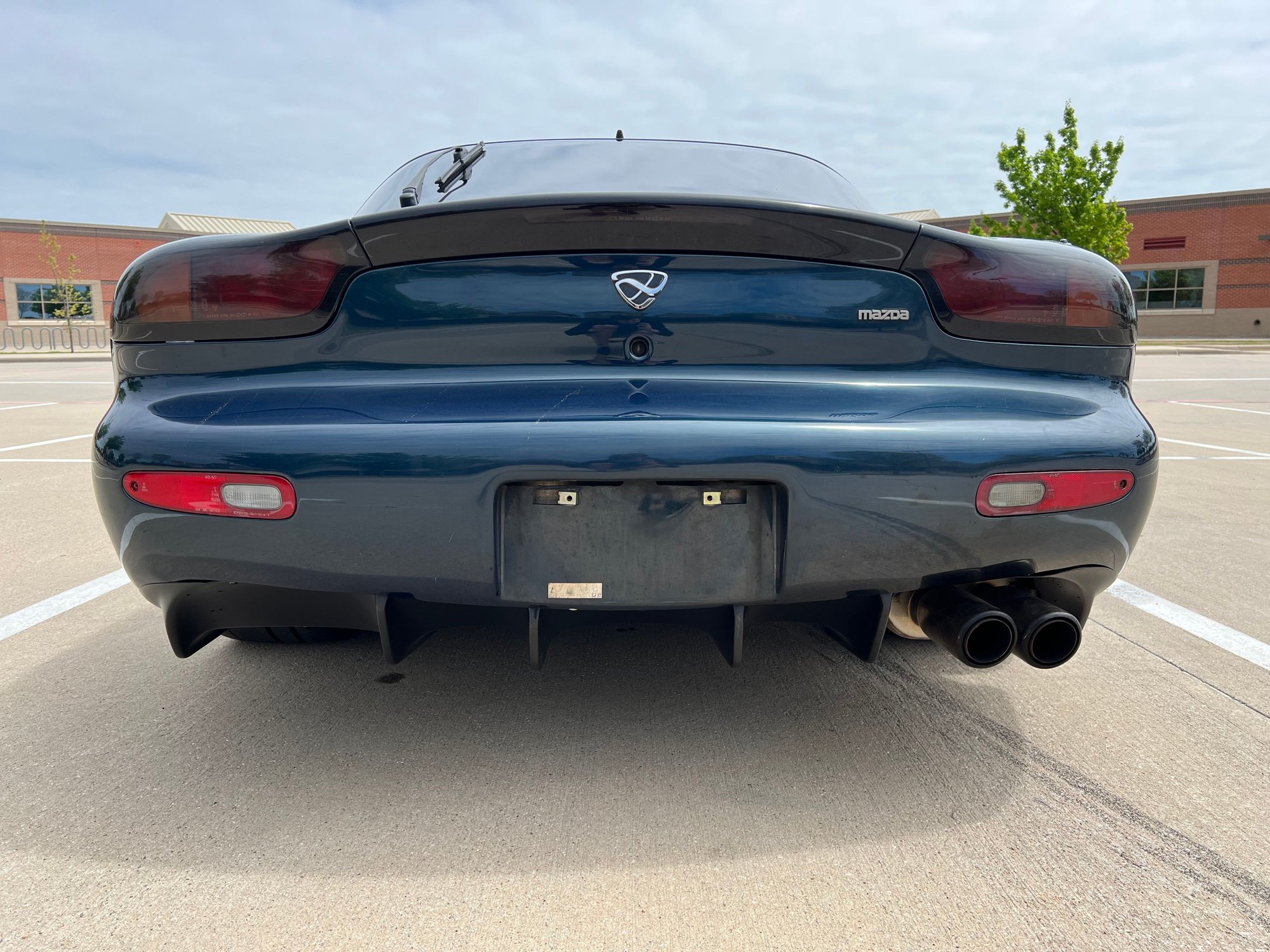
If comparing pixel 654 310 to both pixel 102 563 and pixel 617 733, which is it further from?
pixel 102 563

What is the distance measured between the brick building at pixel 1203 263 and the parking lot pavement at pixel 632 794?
3725cm

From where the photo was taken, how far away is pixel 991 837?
173cm

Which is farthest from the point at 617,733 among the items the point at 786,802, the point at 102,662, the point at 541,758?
the point at 102,662

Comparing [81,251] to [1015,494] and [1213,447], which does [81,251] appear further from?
[1015,494]

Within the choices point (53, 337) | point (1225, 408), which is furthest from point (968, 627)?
point (53, 337)

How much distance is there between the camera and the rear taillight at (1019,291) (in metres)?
1.92

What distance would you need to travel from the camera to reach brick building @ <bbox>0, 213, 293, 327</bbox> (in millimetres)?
39750

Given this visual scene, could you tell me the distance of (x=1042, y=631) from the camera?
5.99 feet

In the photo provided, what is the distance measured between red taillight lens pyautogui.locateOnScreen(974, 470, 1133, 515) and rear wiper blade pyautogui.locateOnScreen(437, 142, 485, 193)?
5.00 ft

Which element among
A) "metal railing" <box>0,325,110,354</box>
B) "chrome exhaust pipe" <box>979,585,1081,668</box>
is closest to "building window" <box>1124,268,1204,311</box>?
"chrome exhaust pipe" <box>979,585,1081,668</box>

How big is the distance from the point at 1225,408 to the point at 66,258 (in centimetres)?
4492

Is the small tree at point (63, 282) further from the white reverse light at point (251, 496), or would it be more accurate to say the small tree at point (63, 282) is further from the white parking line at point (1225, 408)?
the white reverse light at point (251, 496)

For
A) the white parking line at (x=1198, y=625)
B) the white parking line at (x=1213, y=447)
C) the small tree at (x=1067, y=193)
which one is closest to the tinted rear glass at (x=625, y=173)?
the white parking line at (x=1198, y=625)

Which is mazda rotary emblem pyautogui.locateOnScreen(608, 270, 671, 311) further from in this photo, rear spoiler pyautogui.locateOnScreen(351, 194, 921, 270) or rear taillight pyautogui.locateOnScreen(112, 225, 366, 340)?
rear taillight pyautogui.locateOnScreen(112, 225, 366, 340)
